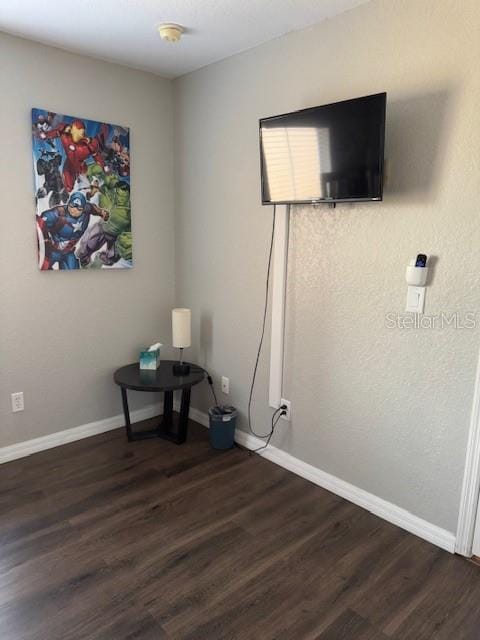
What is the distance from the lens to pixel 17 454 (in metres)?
2.76

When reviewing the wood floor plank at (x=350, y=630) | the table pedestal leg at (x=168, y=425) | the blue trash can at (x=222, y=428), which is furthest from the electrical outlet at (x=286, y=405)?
the wood floor plank at (x=350, y=630)

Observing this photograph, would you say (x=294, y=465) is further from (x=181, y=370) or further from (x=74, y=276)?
(x=74, y=276)

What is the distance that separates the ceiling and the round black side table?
1.94 m

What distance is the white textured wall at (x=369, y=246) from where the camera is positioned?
6.21ft

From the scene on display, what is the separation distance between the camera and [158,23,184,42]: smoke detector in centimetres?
230

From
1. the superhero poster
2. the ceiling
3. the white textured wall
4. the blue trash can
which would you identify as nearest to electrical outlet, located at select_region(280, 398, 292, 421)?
the white textured wall

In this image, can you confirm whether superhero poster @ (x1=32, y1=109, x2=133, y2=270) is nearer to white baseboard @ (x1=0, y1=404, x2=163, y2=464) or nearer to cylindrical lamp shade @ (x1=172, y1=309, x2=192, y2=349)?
cylindrical lamp shade @ (x1=172, y1=309, x2=192, y2=349)

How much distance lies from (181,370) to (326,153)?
5.37ft

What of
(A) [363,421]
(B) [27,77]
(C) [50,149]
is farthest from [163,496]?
(B) [27,77]

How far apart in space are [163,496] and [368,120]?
6.74ft

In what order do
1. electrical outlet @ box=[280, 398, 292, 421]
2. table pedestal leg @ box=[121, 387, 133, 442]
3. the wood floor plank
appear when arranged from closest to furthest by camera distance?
the wood floor plank < electrical outlet @ box=[280, 398, 292, 421] < table pedestal leg @ box=[121, 387, 133, 442]

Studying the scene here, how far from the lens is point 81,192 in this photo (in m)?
2.80

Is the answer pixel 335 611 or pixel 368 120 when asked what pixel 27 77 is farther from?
pixel 335 611

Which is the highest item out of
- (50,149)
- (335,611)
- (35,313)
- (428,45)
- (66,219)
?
(428,45)
